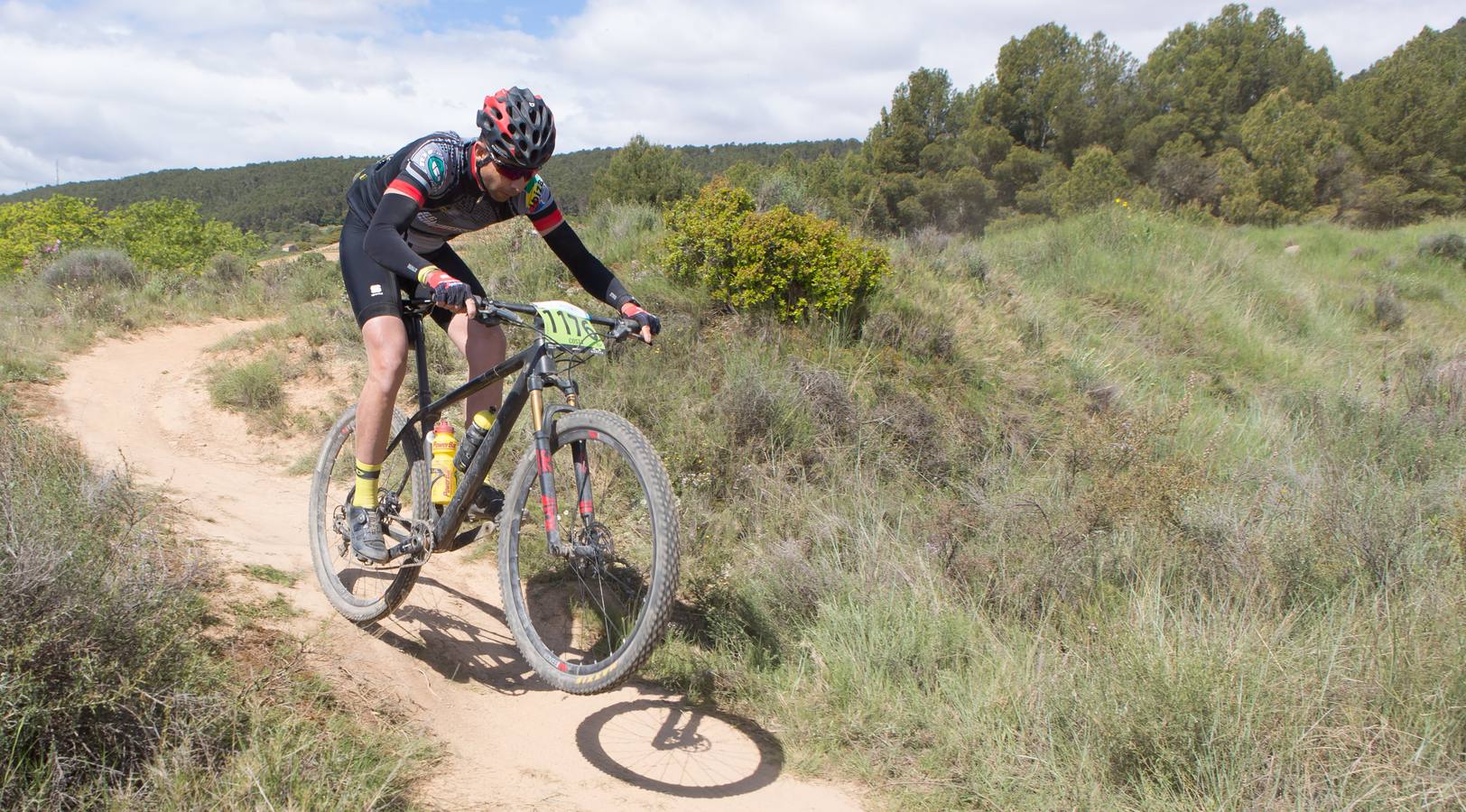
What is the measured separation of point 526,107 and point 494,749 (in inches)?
101

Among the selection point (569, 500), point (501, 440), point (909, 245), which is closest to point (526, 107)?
point (501, 440)

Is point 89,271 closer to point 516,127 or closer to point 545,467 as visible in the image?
point 516,127

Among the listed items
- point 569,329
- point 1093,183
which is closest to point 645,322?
point 569,329

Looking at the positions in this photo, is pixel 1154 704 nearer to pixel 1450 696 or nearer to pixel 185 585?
pixel 1450 696

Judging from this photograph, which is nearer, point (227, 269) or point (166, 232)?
point (227, 269)

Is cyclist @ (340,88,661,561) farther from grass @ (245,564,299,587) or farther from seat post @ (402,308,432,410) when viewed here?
grass @ (245,564,299,587)

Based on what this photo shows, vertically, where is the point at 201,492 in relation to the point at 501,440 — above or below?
below

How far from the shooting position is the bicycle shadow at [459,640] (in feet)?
13.7

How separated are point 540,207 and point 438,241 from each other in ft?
2.00

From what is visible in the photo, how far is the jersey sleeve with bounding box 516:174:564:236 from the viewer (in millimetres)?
4078

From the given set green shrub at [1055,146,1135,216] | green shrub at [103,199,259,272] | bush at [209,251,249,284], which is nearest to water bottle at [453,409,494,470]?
bush at [209,251,249,284]

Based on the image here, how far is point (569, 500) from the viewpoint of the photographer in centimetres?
387

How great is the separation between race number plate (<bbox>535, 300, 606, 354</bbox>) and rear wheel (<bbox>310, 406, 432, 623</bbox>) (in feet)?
4.05

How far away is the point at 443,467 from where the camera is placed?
13.0 ft
